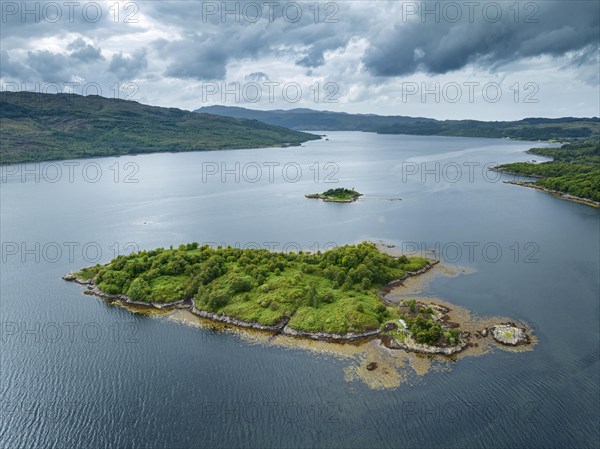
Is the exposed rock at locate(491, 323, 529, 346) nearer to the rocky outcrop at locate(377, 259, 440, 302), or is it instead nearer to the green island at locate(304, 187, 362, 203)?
the rocky outcrop at locate(377, 259, 440, 302)

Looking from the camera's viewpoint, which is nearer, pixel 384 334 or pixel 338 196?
pixel 384 334

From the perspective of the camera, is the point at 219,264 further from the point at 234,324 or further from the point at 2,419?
the point at 2,419

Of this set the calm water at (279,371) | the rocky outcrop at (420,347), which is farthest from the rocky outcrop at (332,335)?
the calm water at (279,371)

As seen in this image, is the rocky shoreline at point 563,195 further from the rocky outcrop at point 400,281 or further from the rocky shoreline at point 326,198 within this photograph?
the rocky outcrop at point 400,281

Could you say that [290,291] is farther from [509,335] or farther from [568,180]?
[568,180]

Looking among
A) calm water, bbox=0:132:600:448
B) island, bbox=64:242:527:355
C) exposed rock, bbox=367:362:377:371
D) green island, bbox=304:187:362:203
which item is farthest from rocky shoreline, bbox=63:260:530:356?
green island, bbox=304:187:362:203

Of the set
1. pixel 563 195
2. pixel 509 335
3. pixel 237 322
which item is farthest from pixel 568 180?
pixel 237 322
